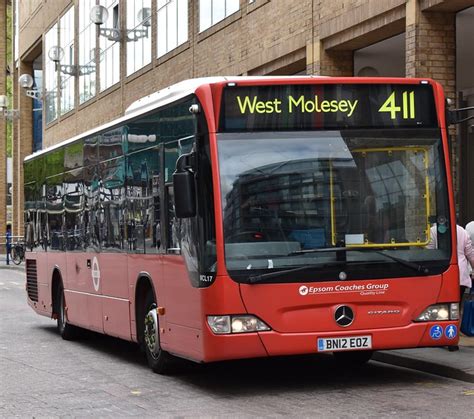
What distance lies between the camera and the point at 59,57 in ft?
149

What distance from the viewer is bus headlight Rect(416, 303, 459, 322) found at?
34.5 feet

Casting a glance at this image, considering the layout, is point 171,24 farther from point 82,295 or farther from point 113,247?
point 113,247

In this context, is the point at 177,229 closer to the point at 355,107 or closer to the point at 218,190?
the point at 218,190

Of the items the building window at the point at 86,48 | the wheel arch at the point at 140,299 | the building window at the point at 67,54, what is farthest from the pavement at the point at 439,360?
the building window at the point at 67,54

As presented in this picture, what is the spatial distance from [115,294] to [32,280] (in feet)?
20.2

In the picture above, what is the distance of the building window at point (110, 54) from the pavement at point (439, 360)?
1046 inches

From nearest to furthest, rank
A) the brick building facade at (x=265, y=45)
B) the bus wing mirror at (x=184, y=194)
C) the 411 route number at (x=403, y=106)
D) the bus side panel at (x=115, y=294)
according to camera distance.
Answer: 1. the bus wing mirror at (x=184, y=194)
2. the 411 route number at (x=403, y=106)
3. the bus side panel at (x=115, y=294)
4. the brick building facade at (x=265, y=45)

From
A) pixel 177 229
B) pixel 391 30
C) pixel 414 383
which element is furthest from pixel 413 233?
pixel 391 30

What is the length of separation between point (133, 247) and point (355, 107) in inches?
137

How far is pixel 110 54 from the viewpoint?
39719 millimetres

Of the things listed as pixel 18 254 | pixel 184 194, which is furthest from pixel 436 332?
pixel 18 254

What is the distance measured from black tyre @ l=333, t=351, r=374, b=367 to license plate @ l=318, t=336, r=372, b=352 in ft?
6.01

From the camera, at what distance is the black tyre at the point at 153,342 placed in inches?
468

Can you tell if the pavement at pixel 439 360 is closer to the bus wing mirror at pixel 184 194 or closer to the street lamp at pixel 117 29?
the bus wing mirror at pixel 184 194
